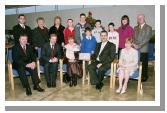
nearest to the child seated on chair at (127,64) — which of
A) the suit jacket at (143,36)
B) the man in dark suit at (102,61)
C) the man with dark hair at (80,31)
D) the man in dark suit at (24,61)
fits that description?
the man in dark suit at (102,61)

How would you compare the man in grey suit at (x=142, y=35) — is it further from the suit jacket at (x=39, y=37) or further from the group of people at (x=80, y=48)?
the suit jacket at (x=39, y=37)

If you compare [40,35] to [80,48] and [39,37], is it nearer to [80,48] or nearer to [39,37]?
[39,37]

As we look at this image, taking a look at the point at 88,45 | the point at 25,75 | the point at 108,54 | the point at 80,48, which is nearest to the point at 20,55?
the point at 25,75

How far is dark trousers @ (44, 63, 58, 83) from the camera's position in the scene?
5220 mm

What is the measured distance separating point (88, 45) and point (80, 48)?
19cm

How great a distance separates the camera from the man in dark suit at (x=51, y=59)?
5.22m

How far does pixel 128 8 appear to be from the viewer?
26.8 feet

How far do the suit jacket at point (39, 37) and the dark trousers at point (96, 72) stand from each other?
114cm

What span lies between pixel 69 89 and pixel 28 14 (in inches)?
281

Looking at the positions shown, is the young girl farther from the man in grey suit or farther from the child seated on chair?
the child seated on chair

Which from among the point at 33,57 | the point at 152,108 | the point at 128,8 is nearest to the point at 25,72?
the point at 33,57
